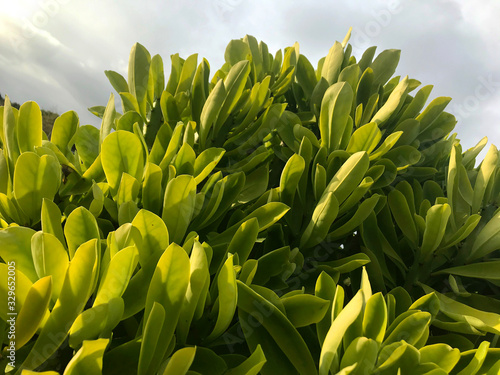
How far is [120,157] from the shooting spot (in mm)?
820

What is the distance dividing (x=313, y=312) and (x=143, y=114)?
0.81m

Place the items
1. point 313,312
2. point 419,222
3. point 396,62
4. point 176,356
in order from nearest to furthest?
point 176,356, point 313,312, point 419,222, point 396,62

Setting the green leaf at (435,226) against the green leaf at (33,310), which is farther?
the green leaf at (435,226)

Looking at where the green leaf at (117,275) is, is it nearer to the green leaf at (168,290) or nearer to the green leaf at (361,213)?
the green leaf at (168,290)

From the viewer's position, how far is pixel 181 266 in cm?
55

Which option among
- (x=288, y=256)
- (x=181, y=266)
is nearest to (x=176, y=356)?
(x=181, y=266)

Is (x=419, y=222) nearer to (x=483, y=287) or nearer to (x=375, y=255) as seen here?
(x=375, y=255)

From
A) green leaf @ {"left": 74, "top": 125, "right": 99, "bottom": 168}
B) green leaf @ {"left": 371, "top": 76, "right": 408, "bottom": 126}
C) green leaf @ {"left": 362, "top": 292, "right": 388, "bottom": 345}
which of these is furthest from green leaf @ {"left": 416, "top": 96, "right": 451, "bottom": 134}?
green leaf @ {"left": 74, "top": 125, "right": 99, "bottom": 168}

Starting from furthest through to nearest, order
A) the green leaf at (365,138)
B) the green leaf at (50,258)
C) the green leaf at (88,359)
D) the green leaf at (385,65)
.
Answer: the green leaf at (385,65) < the green leaf at (365,138) < the green leaf at (50,258) < the green leaf at (88,359)

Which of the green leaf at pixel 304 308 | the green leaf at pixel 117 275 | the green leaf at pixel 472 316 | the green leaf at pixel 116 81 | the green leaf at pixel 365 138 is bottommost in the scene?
the green leaf at pixel 117 275

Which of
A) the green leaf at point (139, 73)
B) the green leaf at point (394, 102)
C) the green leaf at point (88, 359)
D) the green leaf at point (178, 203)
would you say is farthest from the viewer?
the green leaf at point (139, 73)

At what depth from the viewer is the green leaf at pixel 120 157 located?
0.79m

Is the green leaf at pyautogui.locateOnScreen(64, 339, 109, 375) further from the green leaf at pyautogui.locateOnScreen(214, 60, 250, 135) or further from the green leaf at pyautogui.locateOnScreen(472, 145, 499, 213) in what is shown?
the green leaf at pyautogui.locateOnScreen(472, 145, 499, 213)

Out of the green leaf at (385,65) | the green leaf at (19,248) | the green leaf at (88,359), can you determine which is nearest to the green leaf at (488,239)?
the green leaf at (385,65)
